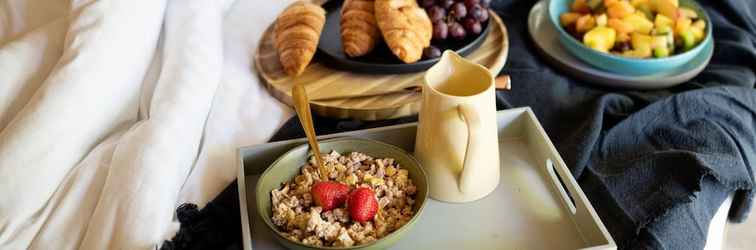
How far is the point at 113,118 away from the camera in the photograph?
85cm

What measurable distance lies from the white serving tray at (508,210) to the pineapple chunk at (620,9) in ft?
1.34

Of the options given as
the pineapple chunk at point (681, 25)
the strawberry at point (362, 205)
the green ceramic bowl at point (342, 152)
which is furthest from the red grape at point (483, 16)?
the strawberry at point (362, 205)

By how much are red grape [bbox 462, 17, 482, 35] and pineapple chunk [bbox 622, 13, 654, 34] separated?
0.84 feet

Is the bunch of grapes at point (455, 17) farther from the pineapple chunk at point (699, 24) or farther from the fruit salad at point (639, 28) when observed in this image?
the pineapple chunk at point (699, 24)

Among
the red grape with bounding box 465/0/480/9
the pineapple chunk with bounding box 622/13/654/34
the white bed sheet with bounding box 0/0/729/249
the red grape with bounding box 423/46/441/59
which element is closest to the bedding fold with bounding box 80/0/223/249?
the white bed sheet with bounding box 0/0/729/249

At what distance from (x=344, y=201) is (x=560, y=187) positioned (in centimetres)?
26

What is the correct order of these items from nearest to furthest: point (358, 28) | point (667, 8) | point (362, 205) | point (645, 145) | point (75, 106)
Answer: point (362, 205) → point (75, 106) → point (645, 145) → point (358, 28) → point (667, 8)

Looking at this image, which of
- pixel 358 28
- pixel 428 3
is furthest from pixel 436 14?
pixel 358 28

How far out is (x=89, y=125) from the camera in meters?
0.82

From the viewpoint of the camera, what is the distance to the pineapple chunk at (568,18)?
1.22m

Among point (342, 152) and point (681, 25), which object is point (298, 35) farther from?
point (681, 25)

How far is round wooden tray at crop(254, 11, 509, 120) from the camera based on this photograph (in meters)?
1.00

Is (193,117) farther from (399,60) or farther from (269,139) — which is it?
(399,60)

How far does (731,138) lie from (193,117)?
2.50 ft
